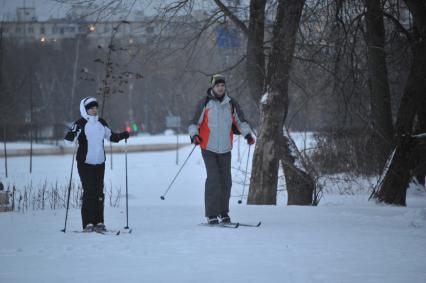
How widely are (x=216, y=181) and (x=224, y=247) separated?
67.7 inches

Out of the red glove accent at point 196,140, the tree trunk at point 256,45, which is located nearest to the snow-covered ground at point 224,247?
the red glove accent at point 196,140

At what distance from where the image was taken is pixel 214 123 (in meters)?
8.55

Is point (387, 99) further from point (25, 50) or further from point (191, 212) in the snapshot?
point (25, 50)

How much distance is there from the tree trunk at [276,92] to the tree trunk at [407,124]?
185 cm

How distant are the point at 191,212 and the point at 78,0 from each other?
4.91 m

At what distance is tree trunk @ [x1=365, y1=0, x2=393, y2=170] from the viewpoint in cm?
1505

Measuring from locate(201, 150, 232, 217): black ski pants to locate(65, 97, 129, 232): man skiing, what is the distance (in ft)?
4.15

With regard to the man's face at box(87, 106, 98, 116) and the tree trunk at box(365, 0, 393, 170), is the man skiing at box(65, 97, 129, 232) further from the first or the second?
the tree trunk at box(365, 0, 393, 170)

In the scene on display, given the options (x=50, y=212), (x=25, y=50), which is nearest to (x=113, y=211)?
(x=50, y=212)

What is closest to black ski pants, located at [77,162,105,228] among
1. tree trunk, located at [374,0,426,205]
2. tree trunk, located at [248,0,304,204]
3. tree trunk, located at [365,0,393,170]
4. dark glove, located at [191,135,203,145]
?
dark glove, located at [191,135,203,145]

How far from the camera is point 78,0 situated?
12.9m

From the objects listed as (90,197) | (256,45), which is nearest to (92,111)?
(90,197)

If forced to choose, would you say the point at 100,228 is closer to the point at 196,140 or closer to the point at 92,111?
the point at 92,111

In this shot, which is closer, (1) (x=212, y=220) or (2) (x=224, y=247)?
(2) (x=224, y=247)
